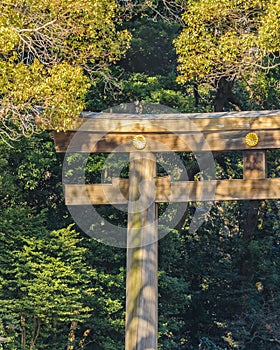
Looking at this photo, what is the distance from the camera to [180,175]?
14844mm

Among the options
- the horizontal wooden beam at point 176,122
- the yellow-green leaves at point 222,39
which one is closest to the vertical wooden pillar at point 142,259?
the horizontal wooden beam at point 176,122

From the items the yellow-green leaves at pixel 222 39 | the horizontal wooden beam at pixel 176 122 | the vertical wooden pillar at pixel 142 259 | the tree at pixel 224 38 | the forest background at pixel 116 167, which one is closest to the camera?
the vertical wooden pillar at pixel 142 259

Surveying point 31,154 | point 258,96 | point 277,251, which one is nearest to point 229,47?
point 31,154

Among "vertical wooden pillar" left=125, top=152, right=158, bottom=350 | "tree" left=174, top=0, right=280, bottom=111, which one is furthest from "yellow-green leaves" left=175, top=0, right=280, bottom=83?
"vertical wooden pillar" left=125, top=152, right=158, bottom=350

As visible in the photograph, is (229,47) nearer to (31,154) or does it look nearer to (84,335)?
(31,154)

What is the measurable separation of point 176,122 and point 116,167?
4930mm

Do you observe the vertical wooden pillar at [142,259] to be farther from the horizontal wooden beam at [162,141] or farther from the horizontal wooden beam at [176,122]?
the horizontal wooden beam at [176,122]

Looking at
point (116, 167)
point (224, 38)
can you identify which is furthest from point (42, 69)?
point (116, 167)

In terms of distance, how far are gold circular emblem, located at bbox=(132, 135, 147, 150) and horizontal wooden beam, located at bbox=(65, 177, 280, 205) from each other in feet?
1.44

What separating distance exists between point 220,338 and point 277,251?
93.0 inches

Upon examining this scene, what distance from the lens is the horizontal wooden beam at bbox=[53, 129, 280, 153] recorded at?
9.62 meters

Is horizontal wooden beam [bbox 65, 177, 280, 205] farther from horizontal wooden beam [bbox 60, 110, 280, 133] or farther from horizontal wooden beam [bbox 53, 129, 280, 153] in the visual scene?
horizontal wooden beam [bbox 60, 110, 280, 133]

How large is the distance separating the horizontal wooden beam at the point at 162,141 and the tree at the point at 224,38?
1555 mm

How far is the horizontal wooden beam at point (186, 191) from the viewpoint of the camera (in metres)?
9.51
